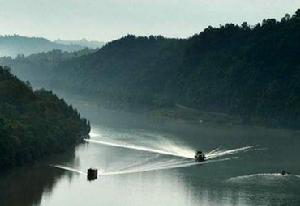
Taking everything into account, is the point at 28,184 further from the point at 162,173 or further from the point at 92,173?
the point at 162,173

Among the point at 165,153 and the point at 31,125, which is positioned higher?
the point at 31,125

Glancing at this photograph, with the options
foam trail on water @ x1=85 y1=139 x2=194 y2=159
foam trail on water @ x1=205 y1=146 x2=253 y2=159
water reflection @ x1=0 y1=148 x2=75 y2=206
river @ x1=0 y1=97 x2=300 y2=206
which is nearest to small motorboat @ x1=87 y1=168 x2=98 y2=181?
river @ x1=0 y1=97 x2=300 y2=206

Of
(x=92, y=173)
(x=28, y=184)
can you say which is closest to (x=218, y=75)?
(x=92, y=173)

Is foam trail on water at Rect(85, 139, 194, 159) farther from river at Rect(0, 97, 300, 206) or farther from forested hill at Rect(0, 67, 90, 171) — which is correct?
forested hill at Rect(0, 67, 90, 171)

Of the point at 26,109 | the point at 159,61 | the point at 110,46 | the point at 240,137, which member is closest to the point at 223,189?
the point at 26,109

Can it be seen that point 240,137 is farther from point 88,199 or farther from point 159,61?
point 159,61

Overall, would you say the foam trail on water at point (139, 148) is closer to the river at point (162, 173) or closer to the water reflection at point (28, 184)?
the river at point (162, 173)

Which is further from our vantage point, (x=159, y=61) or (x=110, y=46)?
(x=110, y=46)
